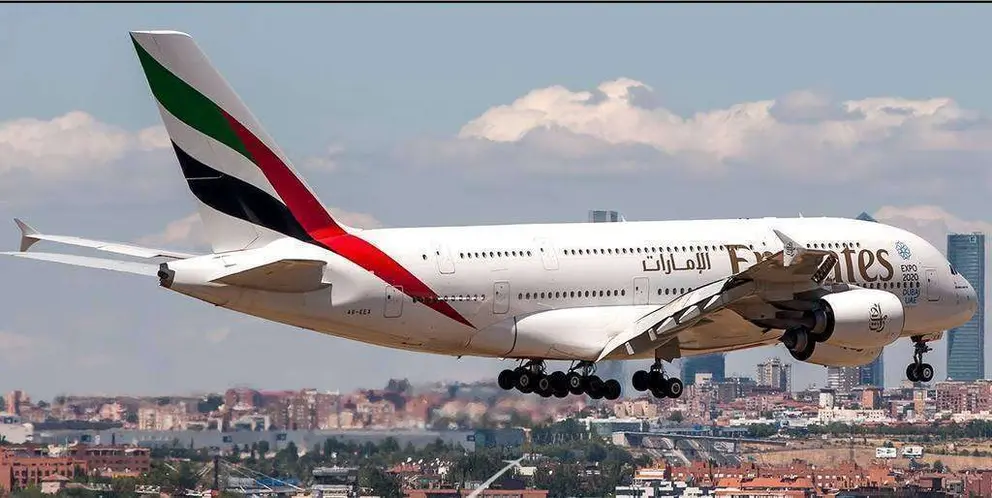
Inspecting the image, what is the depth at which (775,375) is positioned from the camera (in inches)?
4614

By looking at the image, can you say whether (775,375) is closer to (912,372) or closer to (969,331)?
(969,331)

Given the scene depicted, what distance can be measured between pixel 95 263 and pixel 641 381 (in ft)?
47.9

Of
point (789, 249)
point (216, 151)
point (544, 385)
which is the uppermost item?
point (216, 151)

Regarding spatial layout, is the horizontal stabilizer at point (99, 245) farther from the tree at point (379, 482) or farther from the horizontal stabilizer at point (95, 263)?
the tree at point (379, 482)

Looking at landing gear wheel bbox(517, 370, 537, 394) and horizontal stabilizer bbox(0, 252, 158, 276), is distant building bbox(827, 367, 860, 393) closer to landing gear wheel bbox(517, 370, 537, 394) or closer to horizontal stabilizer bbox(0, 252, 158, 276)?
landing gear wheel bbox(517, 370, 537, 394)

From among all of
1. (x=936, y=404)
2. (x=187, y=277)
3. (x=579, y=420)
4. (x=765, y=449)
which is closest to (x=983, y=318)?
(x=936, y=404)

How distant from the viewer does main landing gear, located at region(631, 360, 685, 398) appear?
60219 mm

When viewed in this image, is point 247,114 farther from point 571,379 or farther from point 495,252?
point 571,379

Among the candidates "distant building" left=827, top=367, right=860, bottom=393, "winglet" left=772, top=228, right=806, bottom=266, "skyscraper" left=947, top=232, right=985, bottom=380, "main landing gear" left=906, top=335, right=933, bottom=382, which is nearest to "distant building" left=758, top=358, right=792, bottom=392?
"distant building" left=827, top=367, right=860, bottom=393

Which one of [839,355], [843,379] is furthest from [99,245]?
[843,379]

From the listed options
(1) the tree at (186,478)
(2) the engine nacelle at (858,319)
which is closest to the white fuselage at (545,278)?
(2) the engine nacelle at (858,319)

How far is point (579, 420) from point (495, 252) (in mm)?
19456

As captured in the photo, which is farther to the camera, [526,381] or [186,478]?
[186,478]

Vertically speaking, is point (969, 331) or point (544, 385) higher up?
point (969, 331)
